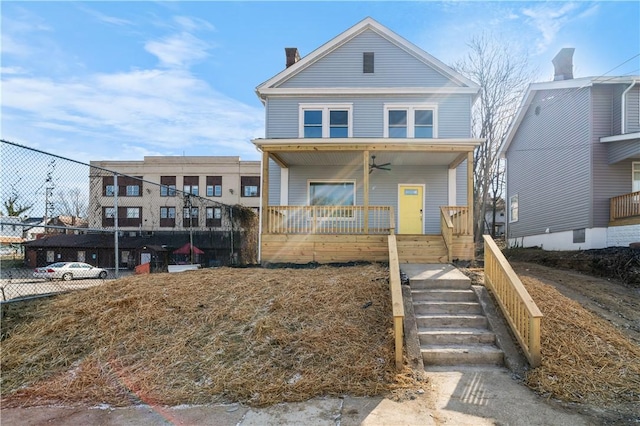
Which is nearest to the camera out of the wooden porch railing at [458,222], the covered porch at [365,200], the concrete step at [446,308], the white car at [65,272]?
the white car at [65,272]

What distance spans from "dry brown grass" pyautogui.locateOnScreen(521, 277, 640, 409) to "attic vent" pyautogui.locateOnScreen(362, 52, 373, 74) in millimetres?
10039

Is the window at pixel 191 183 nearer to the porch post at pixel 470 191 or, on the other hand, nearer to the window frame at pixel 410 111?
the window frame at pixel 410 111

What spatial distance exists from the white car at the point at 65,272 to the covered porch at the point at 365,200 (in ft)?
13.5

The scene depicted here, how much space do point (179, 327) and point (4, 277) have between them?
2465mm

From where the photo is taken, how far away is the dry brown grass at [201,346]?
13.3 ft

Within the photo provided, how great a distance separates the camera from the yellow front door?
41.9 ft

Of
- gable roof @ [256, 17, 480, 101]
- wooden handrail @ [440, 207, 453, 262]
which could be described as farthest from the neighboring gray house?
wooden handrail @ [440, 207, 453, 262]

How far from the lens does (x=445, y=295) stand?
649 centimetres

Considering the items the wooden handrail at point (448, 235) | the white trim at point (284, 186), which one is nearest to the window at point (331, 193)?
the white trim at point (284, 186)

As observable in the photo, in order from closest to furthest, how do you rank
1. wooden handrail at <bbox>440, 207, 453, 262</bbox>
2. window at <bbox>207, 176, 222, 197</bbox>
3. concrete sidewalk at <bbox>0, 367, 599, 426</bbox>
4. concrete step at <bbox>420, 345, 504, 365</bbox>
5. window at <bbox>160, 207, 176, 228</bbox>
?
concrete sidewalk at <bbox>0, 367, 599, 426</bbox> → concrete step at <bbox>420, 345, 504, 365</bbox> → wooden handrail at <bbox>440, 207, 453, 262</bbox> → window at <bbox>160, 207, 176, 228</bbox> → window at <bbox>207, 176, 222, 197</bbox>

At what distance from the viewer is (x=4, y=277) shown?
504 cm

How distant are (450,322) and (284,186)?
27.6 feet

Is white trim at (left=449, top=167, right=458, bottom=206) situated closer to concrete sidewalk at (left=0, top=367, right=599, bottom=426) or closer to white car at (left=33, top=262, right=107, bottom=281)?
concrete sidewalk at (left=0, top=367, right=599, bottom=426)

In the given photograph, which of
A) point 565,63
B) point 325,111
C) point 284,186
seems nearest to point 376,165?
point 325,111
